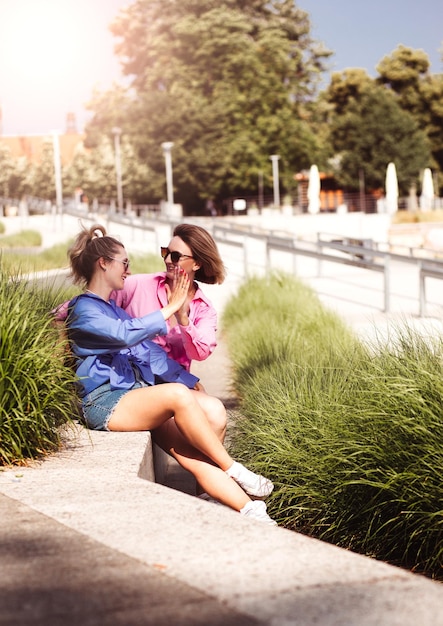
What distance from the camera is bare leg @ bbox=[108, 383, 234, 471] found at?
4.21 meters

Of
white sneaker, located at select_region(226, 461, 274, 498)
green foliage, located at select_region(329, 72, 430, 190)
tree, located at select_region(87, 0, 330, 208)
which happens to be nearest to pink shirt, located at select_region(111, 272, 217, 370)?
white sneaker, located at select_region(226, 461, 274, 498)

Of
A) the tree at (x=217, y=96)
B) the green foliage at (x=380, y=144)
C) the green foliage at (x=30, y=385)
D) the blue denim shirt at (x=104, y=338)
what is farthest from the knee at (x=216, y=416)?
the green foliage at (x=380, y=144)

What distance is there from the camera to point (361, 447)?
13.0 ft

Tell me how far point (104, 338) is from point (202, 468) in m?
0.70

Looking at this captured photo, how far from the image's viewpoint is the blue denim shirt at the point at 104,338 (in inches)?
175

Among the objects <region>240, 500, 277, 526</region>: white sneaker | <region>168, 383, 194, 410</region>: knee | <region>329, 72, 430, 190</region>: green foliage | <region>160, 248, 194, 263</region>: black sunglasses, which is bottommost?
<region>240, 500, 277, 526</region>: white sneaker

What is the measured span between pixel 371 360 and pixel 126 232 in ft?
83.6

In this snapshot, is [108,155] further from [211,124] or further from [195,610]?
[195,610]

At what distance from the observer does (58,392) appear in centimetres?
434

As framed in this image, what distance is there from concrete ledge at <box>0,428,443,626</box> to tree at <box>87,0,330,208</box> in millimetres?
51246

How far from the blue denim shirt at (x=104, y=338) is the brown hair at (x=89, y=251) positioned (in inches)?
5.0

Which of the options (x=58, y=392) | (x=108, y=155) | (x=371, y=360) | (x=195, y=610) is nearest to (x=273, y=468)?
(x=371, y=360)

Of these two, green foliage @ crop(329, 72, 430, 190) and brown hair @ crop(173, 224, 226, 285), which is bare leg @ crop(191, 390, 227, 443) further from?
green foliage @ crop(329, 72, 430, 190)

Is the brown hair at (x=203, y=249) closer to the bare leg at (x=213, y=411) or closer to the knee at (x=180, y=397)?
the bare leg at (x=213, y=411)
